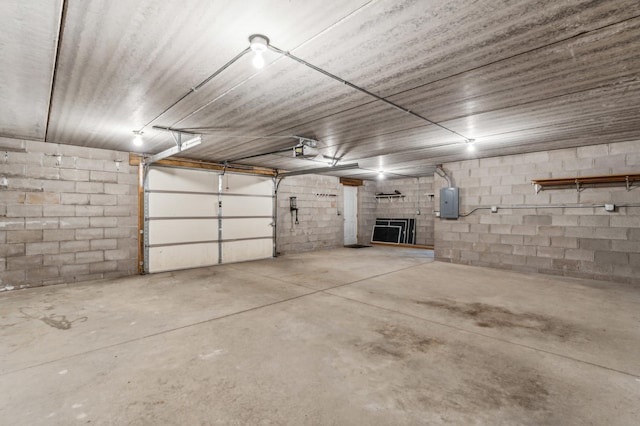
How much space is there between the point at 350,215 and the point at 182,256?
19.1 ft

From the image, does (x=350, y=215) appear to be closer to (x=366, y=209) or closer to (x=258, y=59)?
(x=366, y=209)

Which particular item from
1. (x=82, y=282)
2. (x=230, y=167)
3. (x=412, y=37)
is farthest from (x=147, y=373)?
(x=230, y=167)

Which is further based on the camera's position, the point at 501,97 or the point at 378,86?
the point at 501,97

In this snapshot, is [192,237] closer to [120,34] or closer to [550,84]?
[120,34]

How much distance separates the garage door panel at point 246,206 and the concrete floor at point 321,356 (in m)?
2.77

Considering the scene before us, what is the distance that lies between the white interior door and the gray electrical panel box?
12.3 ft

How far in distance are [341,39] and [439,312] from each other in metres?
3.10

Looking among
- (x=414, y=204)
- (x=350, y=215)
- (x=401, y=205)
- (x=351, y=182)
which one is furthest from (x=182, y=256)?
(x=414, y=204)

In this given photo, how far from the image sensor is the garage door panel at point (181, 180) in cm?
589

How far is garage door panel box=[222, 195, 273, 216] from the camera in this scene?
22.9 ft

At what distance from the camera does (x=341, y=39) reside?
81.1 inches

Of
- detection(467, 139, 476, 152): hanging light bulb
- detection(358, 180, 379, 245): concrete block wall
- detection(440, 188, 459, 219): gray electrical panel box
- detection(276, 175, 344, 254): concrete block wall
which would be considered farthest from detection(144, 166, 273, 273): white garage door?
detection(467, 139, 476, 152): hanging light bulb

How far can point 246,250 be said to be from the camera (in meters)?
7.31

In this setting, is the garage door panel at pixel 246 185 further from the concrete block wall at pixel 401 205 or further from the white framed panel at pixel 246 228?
the concrete block wall at pixel 401 205
